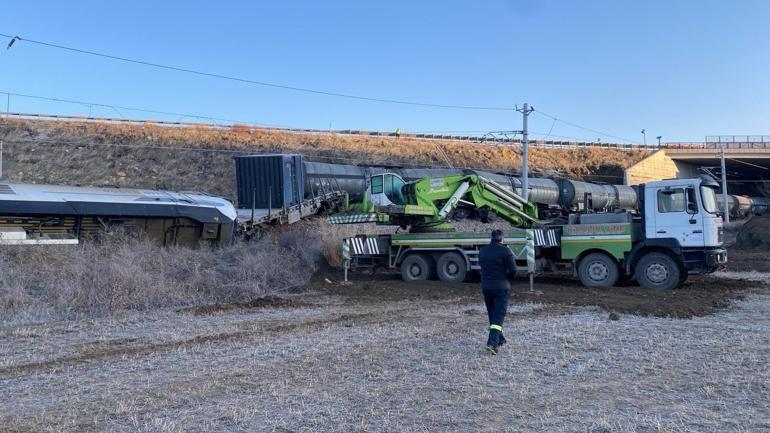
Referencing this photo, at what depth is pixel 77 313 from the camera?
11742 millimetres

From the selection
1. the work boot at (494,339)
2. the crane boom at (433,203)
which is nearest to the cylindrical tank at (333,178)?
the crane boom at (433,203)

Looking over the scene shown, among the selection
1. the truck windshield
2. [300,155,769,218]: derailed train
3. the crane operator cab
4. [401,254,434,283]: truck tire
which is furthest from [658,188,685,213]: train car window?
[300,155,769,218]: derailed train

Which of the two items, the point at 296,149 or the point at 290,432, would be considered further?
the point at 296,149

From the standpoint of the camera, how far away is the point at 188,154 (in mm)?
43844

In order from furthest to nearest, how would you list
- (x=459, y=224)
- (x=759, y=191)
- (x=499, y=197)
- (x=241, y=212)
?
(x=759, y=191), (x=241, y=212), (x=459, y=224), (x=499, y=197)

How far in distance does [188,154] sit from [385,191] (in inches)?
1141

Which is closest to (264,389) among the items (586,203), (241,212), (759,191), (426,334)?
(426,334)

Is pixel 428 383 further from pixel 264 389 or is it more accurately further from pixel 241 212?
pixel 241 212

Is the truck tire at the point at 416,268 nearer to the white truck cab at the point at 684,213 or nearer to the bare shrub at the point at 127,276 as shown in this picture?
the bare shrub at the point at 127,276

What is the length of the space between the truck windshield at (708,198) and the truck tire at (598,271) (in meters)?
2.38

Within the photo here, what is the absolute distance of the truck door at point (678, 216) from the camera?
1456 centimetres

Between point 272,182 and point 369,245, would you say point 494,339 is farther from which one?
point 272,182

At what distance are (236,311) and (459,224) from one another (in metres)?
12.5

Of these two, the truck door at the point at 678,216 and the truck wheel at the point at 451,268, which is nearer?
the truck door at the point at 678,216
